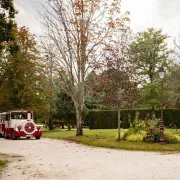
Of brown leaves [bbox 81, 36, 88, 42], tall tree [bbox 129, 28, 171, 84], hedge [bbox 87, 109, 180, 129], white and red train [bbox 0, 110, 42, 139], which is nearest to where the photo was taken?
brown leaves [bbox 81, 36, 88, 42]

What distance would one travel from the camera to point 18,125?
27.8 meters

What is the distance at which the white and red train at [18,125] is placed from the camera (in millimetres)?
27594

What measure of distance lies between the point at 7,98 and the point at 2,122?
7.24 m

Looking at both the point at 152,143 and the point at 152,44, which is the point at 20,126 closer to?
the point at 152,143

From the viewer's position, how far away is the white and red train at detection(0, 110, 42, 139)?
90.5 ft

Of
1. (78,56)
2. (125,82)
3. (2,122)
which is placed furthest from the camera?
(2,122)

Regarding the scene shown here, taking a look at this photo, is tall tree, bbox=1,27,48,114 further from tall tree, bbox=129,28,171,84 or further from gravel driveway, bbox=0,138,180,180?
gravel driveway, bbox=0,138,180,180

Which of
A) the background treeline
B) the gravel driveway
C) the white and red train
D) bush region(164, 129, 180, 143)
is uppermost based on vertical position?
the background treeline

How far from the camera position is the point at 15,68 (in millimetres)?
39250

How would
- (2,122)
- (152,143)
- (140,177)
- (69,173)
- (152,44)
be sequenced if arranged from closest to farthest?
1. (140,177)
2. (69,173)
3. (152,143)
4. (2,122)
5. (152,44)

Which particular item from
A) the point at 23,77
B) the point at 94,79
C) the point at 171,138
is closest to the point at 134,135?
the point at 171,138

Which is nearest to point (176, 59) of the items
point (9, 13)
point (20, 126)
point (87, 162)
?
point (20, 126)

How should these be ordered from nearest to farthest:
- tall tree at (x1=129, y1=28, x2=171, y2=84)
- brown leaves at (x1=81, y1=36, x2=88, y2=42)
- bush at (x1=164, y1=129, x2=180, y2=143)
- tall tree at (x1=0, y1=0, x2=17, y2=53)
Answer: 1. tall tree at (x1=0, y1=0, x2=17, y2=53)
2. bush at (x1=164, y1=129, x2=180, y2=143)
3. brown leaves at (x1=81, y1=36, x2=88, y2=42)
4. tall tree at (x1=129, y1=28, x2=171, y2=84)

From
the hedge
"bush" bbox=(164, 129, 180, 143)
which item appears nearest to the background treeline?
the hedge
